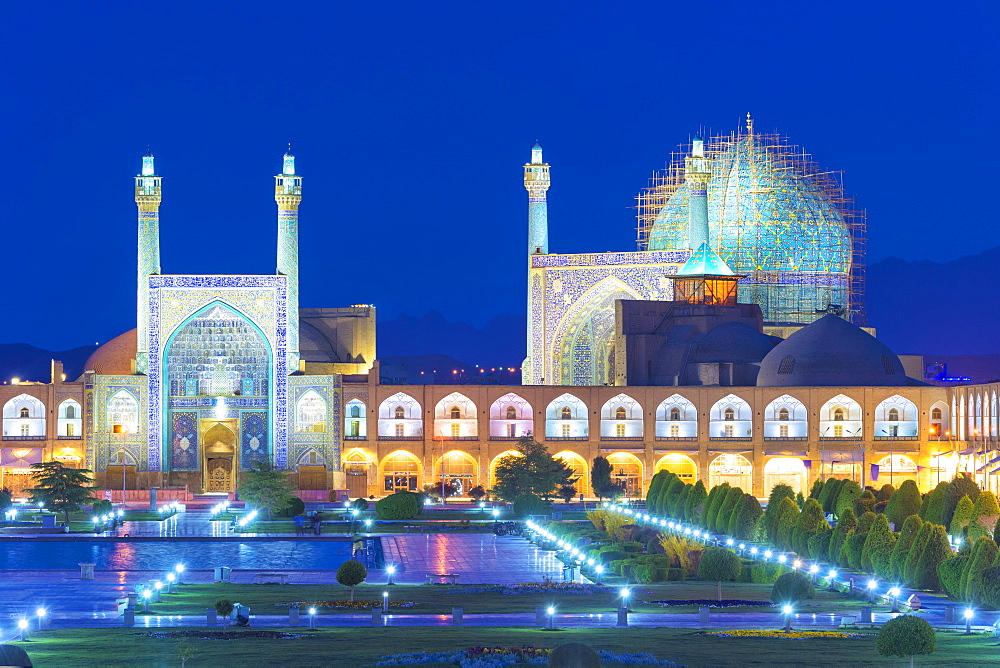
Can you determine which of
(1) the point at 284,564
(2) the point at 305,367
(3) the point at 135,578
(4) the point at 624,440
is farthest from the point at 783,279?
(3) the point at 135,578

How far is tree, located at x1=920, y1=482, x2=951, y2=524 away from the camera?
38812 millimetres

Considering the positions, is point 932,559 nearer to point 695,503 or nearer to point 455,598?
point 455,598

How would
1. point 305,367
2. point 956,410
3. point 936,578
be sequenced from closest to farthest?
point 936,578
point 956,410
point 305,367

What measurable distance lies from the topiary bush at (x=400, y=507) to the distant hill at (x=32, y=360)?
6538cm

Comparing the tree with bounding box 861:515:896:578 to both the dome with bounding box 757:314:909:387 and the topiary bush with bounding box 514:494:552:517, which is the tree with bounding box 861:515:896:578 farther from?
the dome with bounding box 757:314:909:387

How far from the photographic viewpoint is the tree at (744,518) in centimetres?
4109

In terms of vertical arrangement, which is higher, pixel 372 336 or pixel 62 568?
pixel 372 336

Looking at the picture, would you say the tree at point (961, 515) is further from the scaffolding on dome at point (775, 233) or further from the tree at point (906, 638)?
the scaffolding on dome at point (775, 233)

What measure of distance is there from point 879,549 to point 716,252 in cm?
3452

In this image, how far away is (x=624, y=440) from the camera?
59.1 metres

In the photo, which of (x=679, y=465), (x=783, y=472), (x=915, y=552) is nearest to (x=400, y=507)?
(x=679, y=465)

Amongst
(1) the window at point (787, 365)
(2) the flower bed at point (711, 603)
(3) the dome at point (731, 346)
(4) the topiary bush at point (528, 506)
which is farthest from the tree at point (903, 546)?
(3) the dome at point (731, 346)

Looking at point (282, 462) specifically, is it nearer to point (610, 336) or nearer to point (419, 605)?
point (610, 336)

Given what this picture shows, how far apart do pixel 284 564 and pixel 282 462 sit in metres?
22.8
